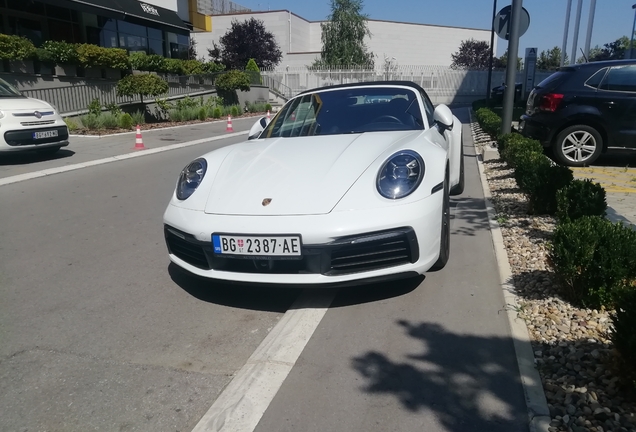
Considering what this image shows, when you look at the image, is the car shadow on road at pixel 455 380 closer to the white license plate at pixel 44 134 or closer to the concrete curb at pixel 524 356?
the concrete curb at pixel 524 356

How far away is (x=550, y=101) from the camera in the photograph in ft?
→ 27.6

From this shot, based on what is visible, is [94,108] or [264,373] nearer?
[264,373]

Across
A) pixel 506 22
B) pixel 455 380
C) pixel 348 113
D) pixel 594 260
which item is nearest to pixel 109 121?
pixel 506 22

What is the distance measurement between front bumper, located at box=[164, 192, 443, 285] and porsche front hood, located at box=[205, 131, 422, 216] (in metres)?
0.11

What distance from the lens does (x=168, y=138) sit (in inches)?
580

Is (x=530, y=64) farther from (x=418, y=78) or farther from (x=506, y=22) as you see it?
(x=418, y=78)

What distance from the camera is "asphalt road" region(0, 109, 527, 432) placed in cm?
242

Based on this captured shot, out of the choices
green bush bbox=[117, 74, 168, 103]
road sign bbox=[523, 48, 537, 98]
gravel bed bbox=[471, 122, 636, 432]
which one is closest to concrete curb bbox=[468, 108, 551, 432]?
gravel bed bbox=[471, 122, 636, 432]

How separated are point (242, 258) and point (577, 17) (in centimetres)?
3949

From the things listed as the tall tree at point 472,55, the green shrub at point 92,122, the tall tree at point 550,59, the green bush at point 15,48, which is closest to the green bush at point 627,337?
the green shrub at point 92,122

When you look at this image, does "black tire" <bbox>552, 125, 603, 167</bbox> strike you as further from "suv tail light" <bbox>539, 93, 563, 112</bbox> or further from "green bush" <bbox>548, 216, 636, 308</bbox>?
"green bush" <bbox>548, 216, 636, 308</bbox>

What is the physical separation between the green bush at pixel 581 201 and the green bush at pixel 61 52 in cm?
1836

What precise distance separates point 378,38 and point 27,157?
52.7 metres

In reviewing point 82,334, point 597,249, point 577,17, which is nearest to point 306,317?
point 82,334
